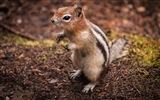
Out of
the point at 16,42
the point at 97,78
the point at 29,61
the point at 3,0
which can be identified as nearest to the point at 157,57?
the point at 97,78

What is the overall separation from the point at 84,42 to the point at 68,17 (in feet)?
1.64

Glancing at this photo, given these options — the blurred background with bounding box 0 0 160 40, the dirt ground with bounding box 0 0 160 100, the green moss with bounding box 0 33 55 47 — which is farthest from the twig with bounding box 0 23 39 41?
the blurred background with bounding box 0 0 160 40

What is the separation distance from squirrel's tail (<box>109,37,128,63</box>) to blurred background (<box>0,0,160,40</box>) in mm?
2524

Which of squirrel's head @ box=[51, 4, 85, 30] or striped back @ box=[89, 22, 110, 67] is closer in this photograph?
squirrel's head @ box=[51, 4, 85, 30]

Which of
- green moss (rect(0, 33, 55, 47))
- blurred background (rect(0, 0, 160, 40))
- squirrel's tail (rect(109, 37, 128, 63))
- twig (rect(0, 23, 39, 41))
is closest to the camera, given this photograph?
squirrel's tail (rect(109, 37, 128, 63))

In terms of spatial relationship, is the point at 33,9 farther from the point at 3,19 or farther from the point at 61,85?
the point at 61,85

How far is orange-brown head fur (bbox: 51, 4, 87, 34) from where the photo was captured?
14.9ft

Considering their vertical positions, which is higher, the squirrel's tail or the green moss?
the green moss

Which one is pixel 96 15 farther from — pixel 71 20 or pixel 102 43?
pixel 71 20

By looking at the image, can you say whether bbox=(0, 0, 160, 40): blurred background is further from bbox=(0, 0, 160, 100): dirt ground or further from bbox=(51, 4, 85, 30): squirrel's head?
bbox=(51, 4, 85, 30): squirrel's head

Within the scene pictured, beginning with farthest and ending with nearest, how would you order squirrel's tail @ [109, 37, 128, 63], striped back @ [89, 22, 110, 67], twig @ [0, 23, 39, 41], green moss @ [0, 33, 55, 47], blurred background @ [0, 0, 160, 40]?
blurred background @ [0, 0, 160, 40] → twig @ [0, 23, 39, 41] → green moss @ [0, 33, 55, 47] → squirrel's tail @ [109, 37, 128, 63] → striped back @ [89, 22, 110, 67]

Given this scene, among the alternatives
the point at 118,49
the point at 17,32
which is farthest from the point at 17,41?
the point at 118,49

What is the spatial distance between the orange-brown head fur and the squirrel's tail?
3.80ft

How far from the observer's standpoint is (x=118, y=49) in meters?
5.77
